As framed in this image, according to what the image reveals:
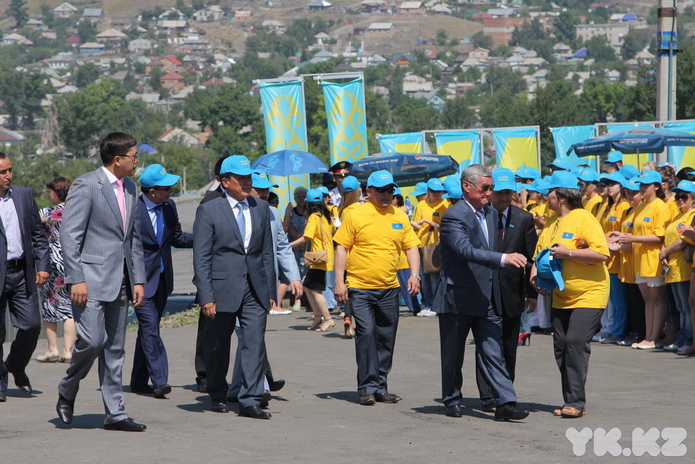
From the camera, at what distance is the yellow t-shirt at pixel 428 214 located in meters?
14.1

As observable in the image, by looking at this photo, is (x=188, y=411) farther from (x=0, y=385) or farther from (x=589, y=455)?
(x=589, y=455)

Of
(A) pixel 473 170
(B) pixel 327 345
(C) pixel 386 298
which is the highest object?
(A) pixel 473 170

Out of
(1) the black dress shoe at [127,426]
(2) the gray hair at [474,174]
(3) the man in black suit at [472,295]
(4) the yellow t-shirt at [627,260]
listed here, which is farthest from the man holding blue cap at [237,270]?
(4) the yellow t-shirt at [627,260]

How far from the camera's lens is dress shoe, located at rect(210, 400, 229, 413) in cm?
816

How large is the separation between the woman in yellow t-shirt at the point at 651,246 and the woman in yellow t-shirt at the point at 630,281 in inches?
3.9

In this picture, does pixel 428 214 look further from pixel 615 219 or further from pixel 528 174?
pixel 615 219

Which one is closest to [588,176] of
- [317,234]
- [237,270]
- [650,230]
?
[650,230]

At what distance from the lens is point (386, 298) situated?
8766 mm

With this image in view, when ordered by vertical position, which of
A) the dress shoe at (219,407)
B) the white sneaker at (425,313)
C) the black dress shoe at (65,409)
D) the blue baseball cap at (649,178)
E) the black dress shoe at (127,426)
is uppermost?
the blue baseball cap at (649,178)

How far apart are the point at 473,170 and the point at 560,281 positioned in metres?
1.03

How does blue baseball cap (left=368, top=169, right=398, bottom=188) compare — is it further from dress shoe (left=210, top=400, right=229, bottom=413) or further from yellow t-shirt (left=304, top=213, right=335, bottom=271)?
yellow t-shirt (left=304, top=213, right=335, bottom=271)

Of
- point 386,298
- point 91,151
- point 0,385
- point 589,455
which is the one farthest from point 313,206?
point 91,151

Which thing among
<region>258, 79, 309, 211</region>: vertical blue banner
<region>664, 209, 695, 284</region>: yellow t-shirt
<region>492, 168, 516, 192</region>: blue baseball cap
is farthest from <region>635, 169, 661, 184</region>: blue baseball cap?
<region>258, 79, 309, 211</region>: vertical blue banner

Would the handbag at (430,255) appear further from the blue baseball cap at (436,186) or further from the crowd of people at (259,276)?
the crowd of people at (259,276)
